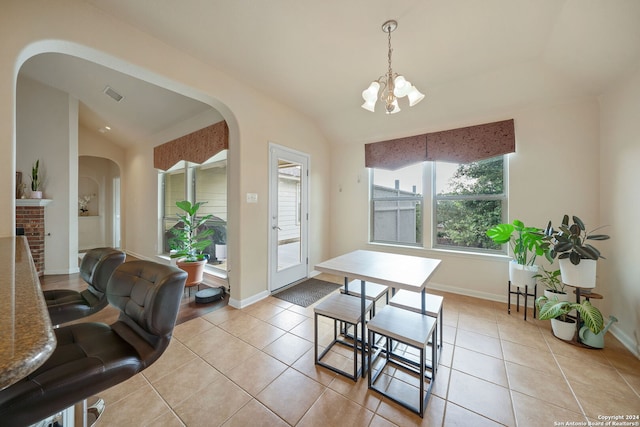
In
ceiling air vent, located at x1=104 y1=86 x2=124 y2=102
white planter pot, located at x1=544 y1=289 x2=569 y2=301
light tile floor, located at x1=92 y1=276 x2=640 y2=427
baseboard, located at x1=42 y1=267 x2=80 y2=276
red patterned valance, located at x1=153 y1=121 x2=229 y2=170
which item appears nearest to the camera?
light tile floor, located at x1=92 y1=276 x2=640 y2=427

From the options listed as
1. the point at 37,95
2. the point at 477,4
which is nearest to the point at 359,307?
the point at 477,4

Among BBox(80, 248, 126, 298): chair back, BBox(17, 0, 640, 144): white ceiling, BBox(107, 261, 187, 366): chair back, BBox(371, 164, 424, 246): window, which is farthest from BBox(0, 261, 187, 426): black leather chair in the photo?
BBox(371, 164, 424, 246): window

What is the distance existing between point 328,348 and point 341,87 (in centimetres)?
293

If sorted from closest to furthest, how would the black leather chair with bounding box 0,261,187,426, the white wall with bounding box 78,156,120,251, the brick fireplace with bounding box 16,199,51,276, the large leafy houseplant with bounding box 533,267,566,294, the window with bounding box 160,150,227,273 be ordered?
1. the black leather chair with bounding box 0,261,187,426
2. the large leafy houseplant with bounding box 533,267,566,294
3. the brick fireplace with bounding box 16,199,51,276
4. the window with bounding box 160,150,227,273
5. the white wall with bounding box 78,156,120,251

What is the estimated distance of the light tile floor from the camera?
4.63 feet

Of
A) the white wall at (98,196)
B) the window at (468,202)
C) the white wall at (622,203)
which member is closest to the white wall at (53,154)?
the white wall at (98,196)

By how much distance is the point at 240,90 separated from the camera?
282cm

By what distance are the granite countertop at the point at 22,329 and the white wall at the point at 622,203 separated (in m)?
3.47

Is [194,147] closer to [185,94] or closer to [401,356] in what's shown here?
[185,94]

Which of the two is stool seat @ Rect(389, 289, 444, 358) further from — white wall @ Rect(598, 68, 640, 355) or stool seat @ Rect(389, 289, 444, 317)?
white wall @ Rect(598, 68, 640, 355)

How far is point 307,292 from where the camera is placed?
3.36 meters

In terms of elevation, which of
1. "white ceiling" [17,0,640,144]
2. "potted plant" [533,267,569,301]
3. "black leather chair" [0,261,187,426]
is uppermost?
"white ceiling" [17,0,640,144]

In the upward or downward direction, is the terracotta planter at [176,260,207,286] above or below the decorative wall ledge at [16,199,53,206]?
below

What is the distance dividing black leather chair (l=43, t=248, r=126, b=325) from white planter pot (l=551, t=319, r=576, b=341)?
11.9 feet
